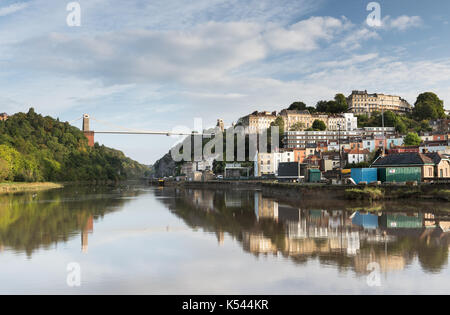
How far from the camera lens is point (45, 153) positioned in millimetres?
84250

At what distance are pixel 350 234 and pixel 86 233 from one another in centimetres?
1170

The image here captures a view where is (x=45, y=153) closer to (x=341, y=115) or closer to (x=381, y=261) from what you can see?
(x=341, y=115)

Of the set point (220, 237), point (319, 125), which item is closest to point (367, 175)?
point (220, 237)

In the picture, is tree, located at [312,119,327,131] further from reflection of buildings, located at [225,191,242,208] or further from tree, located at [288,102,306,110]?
reflection of buildings, located at [225,191,242,208]

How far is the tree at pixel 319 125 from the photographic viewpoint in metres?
106

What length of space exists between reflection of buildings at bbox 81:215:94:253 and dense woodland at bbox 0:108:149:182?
4147 cm

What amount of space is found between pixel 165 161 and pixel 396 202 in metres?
153

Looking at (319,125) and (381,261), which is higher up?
(319,125)

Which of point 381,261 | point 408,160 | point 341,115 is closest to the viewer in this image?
point 381,261

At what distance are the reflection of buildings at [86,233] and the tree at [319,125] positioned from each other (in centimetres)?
8955

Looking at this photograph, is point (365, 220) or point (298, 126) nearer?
point (365, 220)

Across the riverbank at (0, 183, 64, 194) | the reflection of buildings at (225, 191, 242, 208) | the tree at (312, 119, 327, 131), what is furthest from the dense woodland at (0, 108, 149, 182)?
the tree at (312, 119, 327, 131)

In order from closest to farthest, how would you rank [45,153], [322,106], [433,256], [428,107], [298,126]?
[433,256] < [45,153] < [298,126] < [428,107] < [322,106]

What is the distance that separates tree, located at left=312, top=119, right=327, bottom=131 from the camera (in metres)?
106
